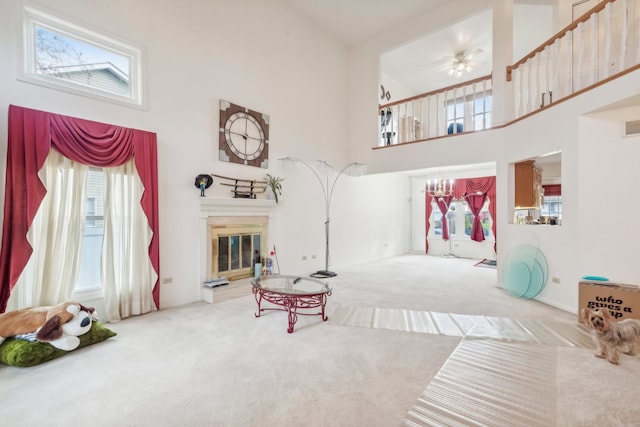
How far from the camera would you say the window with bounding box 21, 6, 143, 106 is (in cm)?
298

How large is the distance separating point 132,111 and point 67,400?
3.14 m

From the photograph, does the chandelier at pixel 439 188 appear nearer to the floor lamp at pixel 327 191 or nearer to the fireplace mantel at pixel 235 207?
the floor lamp at pixel 327 191

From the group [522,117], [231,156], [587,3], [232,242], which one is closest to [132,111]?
[231,156]

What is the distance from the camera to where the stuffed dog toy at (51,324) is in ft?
8.16

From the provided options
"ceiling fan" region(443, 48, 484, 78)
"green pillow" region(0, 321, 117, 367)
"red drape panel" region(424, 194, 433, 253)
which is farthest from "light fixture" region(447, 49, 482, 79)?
"green pillow" region(0, 321, 117, 367)

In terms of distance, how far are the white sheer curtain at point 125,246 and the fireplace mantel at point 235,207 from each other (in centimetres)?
83

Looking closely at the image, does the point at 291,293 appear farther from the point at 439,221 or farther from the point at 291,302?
the point at 439,221

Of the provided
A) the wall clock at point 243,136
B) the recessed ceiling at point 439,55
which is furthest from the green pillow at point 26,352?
the recessed ceiling at point 439,55

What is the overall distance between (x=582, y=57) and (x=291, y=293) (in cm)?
468

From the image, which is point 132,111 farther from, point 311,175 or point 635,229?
point 635,229

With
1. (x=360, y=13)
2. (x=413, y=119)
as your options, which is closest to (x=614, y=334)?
(x=413, y=119)

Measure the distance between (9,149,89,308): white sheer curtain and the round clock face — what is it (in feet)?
6.52

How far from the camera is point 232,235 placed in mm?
4594

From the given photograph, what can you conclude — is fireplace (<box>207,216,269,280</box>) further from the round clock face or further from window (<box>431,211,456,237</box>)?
window (<box>431,211,456,237</box>)
